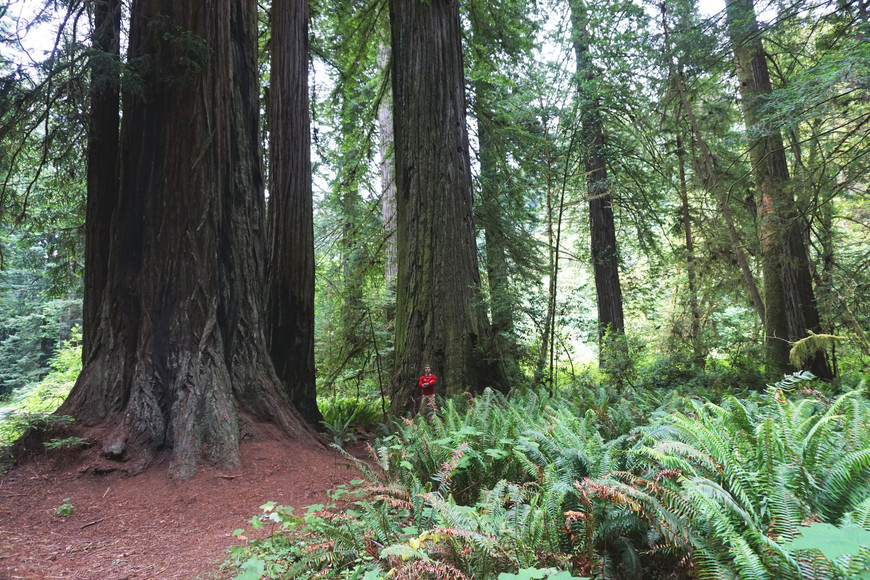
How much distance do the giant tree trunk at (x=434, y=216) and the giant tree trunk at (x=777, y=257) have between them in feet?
14.9

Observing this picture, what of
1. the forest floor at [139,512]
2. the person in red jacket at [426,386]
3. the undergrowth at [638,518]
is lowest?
the forest floor at [139,512]

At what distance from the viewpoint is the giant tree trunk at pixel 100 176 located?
15.3 ft

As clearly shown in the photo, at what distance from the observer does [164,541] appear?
3.04 metres

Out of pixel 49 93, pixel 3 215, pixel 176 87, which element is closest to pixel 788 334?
pixel 176 87

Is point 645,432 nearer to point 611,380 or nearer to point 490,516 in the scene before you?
point 490,516

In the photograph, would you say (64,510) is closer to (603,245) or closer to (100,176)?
(100,176)

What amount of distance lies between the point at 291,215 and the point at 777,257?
25.8 feet

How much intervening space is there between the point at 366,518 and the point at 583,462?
131 cm

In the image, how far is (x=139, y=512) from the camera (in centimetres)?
338

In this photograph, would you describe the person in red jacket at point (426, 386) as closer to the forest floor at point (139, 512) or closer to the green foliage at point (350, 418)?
the forest floor at point (139, 512)

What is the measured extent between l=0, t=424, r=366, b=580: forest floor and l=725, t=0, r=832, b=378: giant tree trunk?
23.2ft

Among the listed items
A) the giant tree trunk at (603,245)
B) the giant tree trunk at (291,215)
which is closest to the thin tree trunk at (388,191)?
the giant tree trunk at (291,215)

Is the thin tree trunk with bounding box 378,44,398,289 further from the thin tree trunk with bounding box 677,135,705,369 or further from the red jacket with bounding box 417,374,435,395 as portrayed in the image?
the thin tree trunk with bounding box 677,135,705,369

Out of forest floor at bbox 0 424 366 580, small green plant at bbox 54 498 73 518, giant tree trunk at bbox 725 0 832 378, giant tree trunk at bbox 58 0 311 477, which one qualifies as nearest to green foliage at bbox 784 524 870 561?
forest floor at bbox 0 424 366 580
